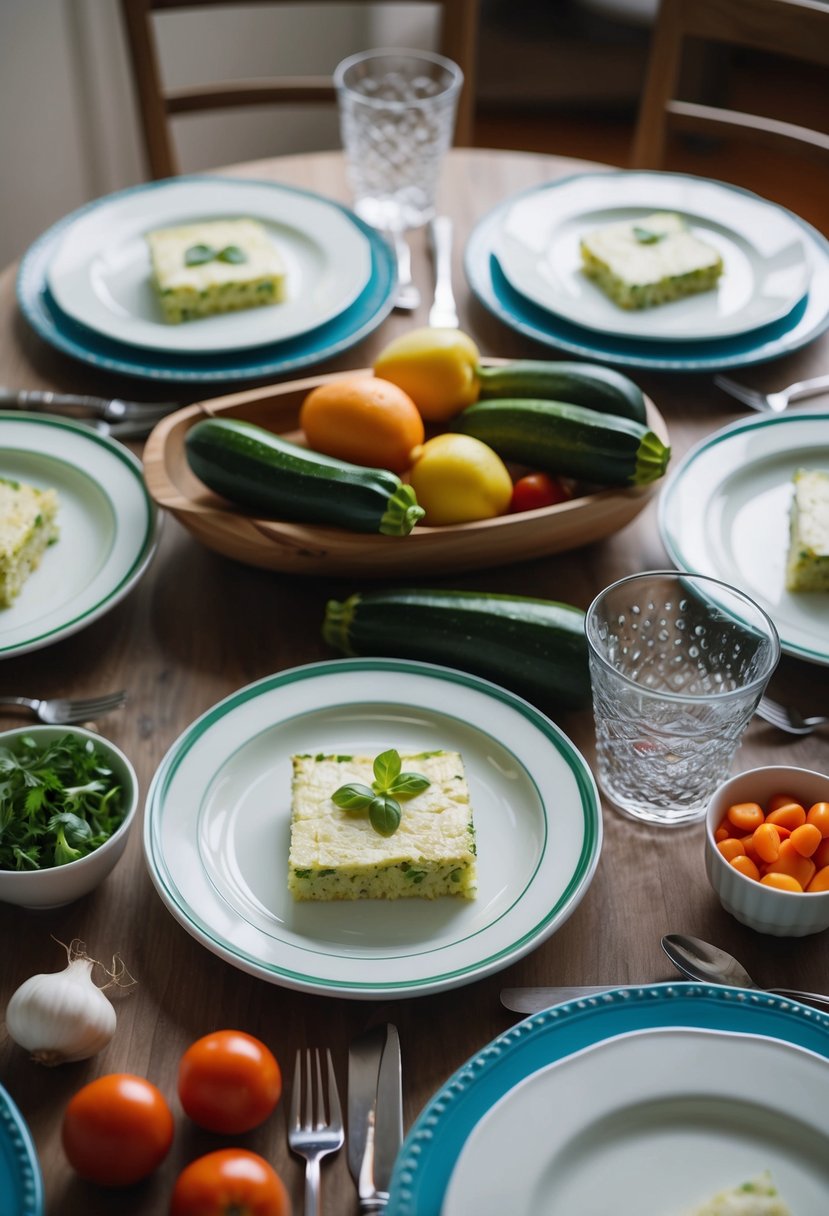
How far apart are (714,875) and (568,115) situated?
17.5 ft

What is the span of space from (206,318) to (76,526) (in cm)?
52

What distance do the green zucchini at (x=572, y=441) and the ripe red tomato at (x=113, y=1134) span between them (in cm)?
95

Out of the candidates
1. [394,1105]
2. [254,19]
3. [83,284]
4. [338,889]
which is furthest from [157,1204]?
[254,19]

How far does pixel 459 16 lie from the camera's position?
2.59m

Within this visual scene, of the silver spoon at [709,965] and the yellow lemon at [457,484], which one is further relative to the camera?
the yellow lemon at [457,484]

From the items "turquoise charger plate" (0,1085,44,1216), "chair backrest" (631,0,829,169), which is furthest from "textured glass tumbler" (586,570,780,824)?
"chair backrest" (631,0,829,169)

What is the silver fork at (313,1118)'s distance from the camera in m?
0.88

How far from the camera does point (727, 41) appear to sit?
2.49 metres

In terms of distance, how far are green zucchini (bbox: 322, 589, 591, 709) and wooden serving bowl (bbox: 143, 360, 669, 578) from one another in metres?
0.08

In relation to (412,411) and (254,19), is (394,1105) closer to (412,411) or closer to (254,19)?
(412,411)

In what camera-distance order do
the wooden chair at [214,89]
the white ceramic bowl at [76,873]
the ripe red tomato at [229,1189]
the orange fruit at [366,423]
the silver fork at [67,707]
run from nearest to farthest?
the ripe red tomato at [229,1189], the white ceramic bowl at [76,873], the silver fork at [67,707], the orange fruit at [366,423], the wooden chair at [214,89]

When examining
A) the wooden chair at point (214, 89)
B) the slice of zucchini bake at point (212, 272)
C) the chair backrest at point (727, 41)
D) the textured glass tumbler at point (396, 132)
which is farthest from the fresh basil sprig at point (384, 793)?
the wooden chair at point (214, 89)

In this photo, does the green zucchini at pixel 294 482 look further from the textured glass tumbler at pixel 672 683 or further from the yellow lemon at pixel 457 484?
the textured glass tumbler at pixel 672 683

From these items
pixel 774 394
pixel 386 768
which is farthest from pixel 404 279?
pixel 386 768
